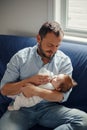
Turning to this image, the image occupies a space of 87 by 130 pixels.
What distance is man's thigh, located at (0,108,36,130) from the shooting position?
175 cm

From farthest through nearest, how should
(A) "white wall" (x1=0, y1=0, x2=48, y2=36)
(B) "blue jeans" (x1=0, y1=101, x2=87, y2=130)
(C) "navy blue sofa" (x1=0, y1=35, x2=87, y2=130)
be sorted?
(A) "white wall" (x1=0, y1=0, x2=48, y2=36)
(C) "navy blue sofa" (x1=0, y1=35, x2=87, y2=130)
(B) "blue jeans" (x1=0, y1=101, x2=87, y2=130)

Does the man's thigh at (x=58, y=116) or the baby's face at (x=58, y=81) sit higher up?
the baby's face at (x=58, y=81)

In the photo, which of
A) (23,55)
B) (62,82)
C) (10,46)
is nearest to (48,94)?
(62,82)

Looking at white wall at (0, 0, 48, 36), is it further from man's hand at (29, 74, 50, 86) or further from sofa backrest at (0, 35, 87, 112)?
man's hand at (29, 74, 50, 86)

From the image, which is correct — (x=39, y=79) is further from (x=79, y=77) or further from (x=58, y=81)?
(x=79, y=77)

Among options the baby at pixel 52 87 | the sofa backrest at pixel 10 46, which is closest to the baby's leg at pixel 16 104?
the baby at pixel 52 87

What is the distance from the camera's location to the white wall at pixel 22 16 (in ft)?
7.97

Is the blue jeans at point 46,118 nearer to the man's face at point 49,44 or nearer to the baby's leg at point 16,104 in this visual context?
the baby's leg at point 16,104

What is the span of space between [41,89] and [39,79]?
0.07m

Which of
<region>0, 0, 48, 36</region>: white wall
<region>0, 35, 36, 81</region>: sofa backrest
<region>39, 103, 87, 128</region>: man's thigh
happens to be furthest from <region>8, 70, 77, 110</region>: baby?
<region>0, 0, 48, 36</region>: white wall

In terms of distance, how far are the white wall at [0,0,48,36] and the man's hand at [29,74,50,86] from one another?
80 centimetres

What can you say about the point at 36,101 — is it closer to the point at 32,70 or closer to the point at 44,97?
the point at 44,97

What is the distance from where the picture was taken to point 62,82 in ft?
5.68

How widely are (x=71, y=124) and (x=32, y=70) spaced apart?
1.54 ft
